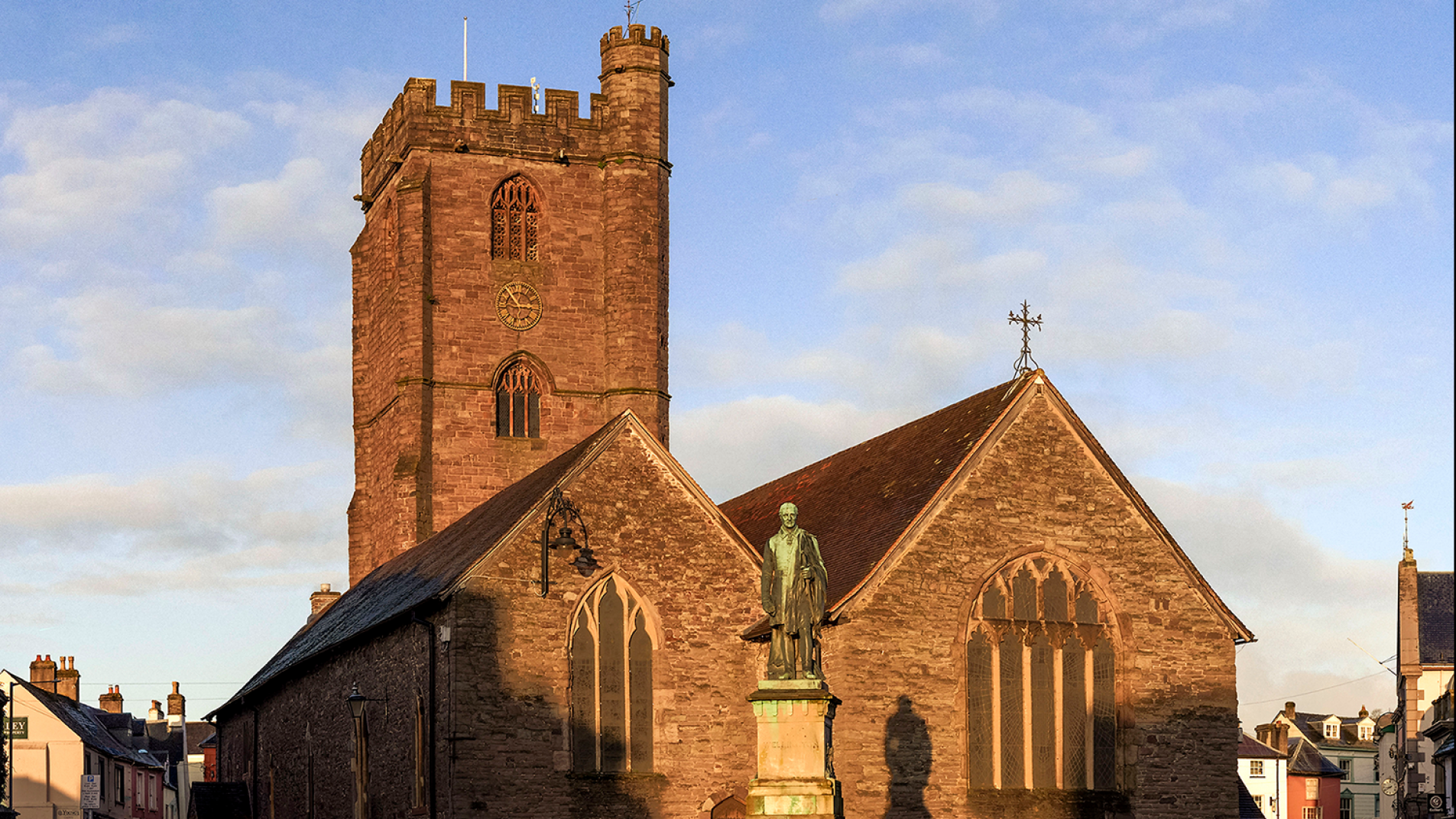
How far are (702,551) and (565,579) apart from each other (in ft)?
7.75

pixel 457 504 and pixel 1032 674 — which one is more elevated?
pixel 457 504

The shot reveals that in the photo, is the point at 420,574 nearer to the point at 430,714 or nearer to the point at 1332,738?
the point at 430,714

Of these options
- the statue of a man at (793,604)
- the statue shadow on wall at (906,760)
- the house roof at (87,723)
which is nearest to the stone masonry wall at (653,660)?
the statue shadow on wall at (906,760)

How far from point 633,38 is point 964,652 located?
92.0 feet

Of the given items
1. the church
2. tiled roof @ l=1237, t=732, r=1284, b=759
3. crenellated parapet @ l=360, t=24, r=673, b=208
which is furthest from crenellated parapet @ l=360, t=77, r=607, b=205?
tiled roof @ l=1237, t=732, r=1284, b=759

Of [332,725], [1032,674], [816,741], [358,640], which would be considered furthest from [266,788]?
[816,741]

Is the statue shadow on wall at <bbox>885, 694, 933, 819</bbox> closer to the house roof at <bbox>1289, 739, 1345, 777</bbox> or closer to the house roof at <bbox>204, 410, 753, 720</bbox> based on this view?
the house roof at <bbox>204, 410, 753, 720</bbox>

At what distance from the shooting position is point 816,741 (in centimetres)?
2173

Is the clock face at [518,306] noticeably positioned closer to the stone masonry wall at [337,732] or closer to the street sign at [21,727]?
the stone masonry wall at [337,732]

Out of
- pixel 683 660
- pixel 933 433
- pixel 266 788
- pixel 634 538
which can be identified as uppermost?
pixel 933 433

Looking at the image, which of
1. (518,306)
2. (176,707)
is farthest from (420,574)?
(176,707)

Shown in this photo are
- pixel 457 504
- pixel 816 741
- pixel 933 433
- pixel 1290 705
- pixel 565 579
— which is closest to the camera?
pixel 816 741

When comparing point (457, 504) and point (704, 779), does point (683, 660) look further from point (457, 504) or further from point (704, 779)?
point (457, 504)

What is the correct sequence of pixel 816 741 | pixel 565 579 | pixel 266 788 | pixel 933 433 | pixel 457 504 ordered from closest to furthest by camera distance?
pixel 816 741 → pixel 565 579 → pixel 933 433 → pixel 266 788 → pixel 457 504
